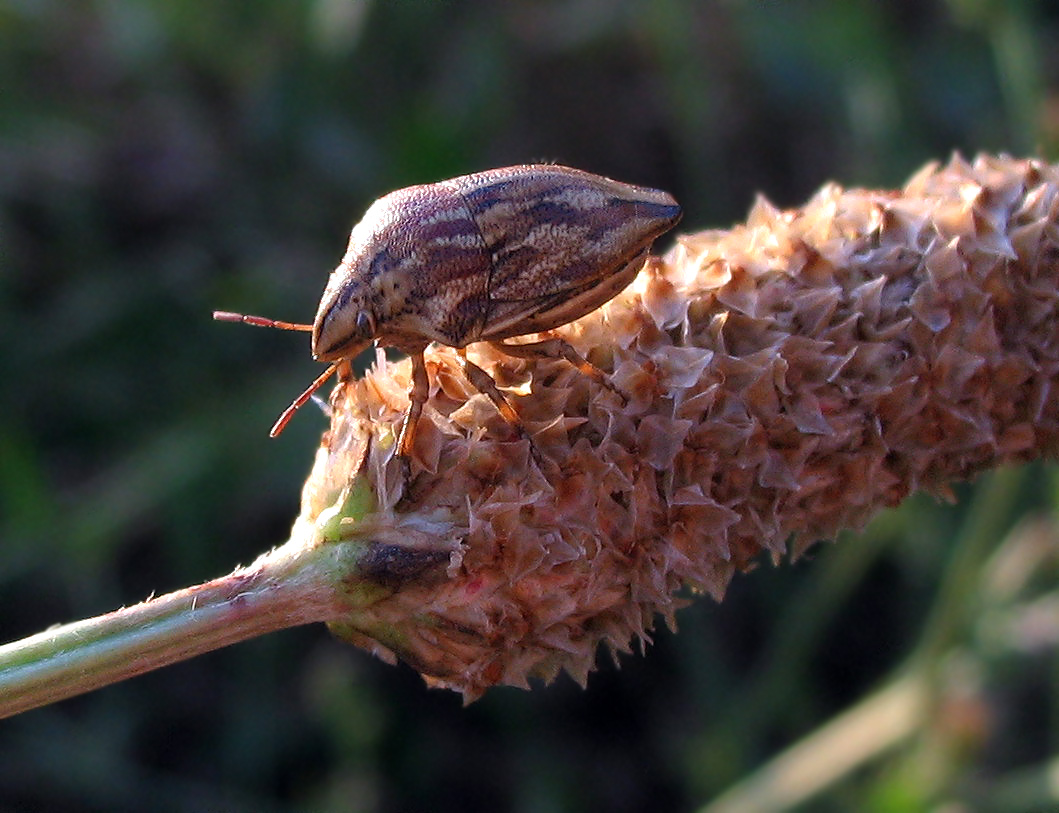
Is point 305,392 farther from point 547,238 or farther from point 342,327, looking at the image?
point 547,238

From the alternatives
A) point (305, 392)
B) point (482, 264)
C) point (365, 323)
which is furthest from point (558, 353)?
point (305, 392)

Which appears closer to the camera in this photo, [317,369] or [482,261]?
[482,261]

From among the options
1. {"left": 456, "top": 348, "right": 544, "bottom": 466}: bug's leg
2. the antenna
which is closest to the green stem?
{"left": 456, "top": 348, "right": 544, "bottom": 466}: bug's leg

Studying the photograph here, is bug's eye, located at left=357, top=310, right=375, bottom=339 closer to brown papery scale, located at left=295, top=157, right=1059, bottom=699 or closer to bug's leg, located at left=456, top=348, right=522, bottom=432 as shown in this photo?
brown papery scale, located at left=295, top=157, right=1059, bottom=699

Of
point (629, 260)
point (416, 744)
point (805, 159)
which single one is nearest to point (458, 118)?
point (805, 159)

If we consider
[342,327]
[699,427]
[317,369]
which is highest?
[342,327]

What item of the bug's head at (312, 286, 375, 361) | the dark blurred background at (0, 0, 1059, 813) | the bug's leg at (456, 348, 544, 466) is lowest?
the dark blurred background at (0, 0, 1059, 813)

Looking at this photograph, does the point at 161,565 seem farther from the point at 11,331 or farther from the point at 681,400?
the point at 681,400
